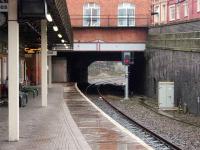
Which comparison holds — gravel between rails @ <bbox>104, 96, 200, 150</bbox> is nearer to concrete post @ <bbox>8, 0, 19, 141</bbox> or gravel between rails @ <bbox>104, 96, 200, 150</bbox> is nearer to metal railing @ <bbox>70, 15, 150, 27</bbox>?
concrete post @ <bbox>8, 0, 19, 141</bbox>

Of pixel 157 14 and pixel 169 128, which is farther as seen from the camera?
pixel 157 14

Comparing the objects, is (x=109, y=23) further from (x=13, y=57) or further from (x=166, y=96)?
(x=13, y=57)

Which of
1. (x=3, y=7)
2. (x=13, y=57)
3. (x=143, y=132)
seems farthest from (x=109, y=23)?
(x=13, y=57)

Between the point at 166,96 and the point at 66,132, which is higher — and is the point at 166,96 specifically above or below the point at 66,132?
above

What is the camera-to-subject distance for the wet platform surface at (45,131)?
14644 mm

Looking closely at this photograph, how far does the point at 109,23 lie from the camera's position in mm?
55625

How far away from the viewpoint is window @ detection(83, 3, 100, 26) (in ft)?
183

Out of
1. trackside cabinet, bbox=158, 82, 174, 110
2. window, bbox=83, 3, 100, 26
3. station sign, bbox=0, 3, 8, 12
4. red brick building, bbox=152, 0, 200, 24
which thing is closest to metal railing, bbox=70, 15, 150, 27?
window, bbox=83, 3, 100, 26

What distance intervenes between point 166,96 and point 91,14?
985 inches

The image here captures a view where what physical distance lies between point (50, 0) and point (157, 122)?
1130 cm

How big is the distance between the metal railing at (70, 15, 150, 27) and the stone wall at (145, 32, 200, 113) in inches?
336

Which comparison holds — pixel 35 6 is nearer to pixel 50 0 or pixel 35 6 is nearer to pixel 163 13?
pixel 50 0

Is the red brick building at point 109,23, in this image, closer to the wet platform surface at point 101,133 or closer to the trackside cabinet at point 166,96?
the trackside cabinet at point 166,96

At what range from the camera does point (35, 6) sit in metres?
14.4
